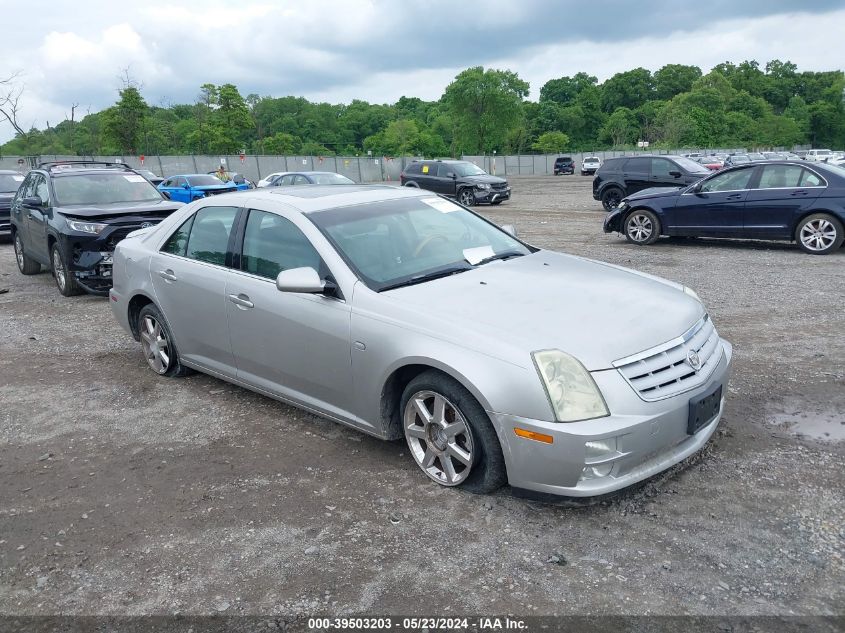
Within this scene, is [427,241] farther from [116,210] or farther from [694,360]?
[116,210]

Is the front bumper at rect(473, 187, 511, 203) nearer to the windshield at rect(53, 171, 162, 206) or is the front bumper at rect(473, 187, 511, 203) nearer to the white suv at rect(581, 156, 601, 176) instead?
the windshield at rect(53, 171, 162, 206)

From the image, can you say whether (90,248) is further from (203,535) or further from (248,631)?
(248,631)

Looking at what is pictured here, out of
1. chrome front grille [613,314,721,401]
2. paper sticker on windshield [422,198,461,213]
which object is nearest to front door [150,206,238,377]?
paper sticker on windshield [422,198,461,213]

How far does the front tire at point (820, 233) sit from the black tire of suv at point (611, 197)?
8.00 meters

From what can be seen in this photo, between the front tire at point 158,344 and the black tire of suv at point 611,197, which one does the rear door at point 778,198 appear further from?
the front tire at point 158,344

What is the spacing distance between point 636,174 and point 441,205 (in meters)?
14.6

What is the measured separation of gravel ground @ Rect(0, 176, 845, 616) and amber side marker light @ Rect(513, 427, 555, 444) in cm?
49

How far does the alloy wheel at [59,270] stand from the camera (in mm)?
9235

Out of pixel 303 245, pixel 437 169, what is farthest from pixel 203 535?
pixel 437 169

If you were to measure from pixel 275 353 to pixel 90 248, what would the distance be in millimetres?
5688

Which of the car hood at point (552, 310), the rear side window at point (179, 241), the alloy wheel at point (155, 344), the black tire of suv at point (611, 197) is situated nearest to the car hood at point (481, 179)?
the black tire of suv at point (611, 197)

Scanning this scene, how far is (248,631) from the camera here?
272 centimetres

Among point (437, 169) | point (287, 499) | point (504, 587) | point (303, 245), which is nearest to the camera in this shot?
point (504, 587)

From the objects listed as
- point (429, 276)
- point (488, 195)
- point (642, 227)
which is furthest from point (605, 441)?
point (488, 195)
